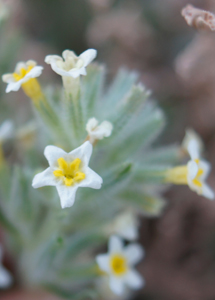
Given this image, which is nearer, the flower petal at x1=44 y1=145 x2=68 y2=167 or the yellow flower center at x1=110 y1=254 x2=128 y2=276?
the flower petal at x1=44 y1=145 x2=68 y2=167

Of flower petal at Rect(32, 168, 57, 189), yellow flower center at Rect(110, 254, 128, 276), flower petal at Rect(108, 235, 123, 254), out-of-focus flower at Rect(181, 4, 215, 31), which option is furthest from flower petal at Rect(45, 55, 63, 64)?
yellow flower center at Rect(110, 254, 128, 276)

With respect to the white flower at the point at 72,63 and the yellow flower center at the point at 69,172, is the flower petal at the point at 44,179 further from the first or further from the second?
the white flower at the point at 72,63

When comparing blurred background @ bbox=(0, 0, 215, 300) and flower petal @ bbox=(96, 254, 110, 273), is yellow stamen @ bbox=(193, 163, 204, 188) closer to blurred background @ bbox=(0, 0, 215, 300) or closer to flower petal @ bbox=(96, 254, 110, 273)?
flower petal @ bbox=(96, 254, 110, 273)

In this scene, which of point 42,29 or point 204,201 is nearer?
point 204,201

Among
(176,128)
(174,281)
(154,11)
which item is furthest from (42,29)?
(174,281)

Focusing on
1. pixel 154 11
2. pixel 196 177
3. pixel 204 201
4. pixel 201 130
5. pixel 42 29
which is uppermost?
pixel 42 29

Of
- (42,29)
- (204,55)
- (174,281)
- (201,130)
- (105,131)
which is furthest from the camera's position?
(42,29)

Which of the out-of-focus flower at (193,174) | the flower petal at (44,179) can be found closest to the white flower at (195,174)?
the out-of-focus flower at (193,174)

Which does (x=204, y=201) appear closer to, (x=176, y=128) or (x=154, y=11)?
(x=176, y=128)
